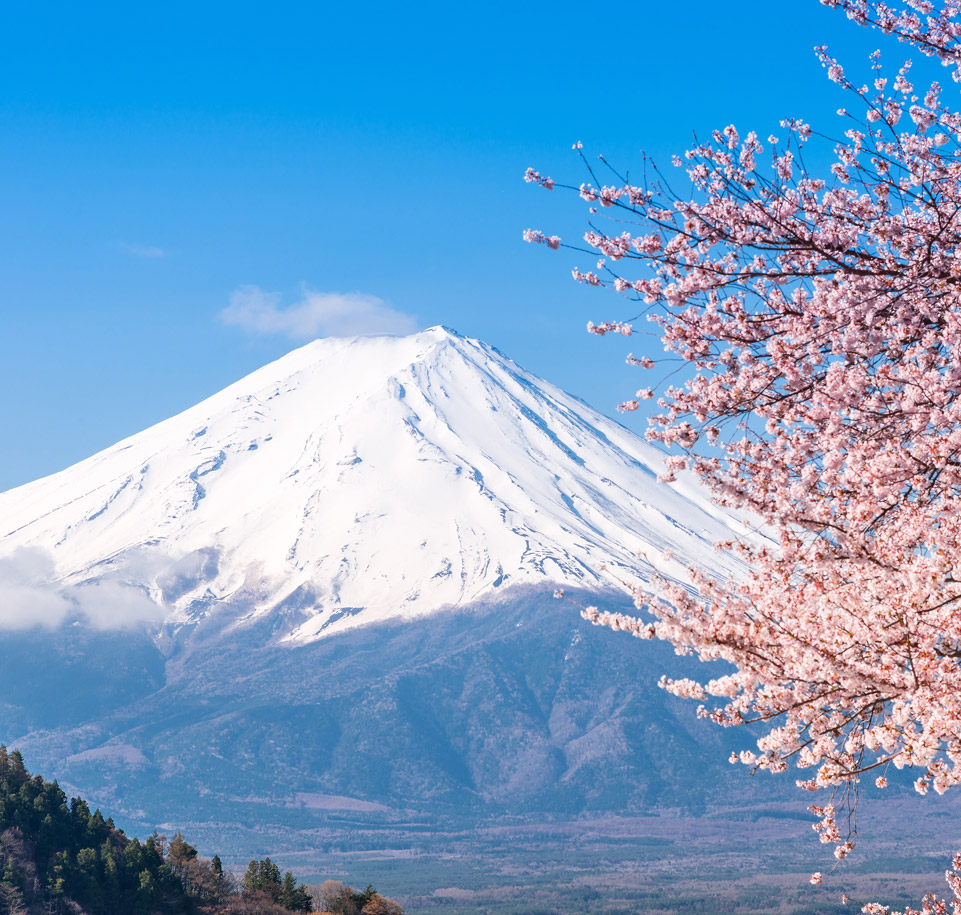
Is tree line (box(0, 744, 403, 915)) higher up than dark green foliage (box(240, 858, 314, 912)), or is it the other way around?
tree line (box(0, 744, 403, 915))

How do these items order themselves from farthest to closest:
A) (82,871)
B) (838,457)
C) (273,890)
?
(273,890)
(82,871)
(838,457)

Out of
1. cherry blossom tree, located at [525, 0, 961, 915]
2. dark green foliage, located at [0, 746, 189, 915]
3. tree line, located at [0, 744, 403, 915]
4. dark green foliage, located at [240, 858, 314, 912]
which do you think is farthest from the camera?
dark green foliage, located at [240, 858, 314, 912]

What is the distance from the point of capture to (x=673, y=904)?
154375 mm

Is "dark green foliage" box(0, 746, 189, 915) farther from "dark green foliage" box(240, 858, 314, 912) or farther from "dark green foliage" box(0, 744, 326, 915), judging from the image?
"dark green foliage" box(240, 858, 314, 912)

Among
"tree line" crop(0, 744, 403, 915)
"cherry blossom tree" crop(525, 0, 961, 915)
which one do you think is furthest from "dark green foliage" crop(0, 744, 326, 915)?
"cherry blossom tree" crop(525, 0, 961, 915)

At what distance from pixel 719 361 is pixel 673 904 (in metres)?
163

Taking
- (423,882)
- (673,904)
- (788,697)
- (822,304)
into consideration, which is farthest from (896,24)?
(423,882)

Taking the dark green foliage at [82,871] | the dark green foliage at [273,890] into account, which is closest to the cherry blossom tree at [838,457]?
the dark green foliage at [82,871]

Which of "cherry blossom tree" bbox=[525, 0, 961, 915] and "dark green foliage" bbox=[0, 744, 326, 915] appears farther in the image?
"dark green foliage" bbox=[0, 744, 326, 915]

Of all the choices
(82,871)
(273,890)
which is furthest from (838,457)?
(273,890)

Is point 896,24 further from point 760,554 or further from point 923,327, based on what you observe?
point 760,554

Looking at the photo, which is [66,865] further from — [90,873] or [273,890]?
[273,890]

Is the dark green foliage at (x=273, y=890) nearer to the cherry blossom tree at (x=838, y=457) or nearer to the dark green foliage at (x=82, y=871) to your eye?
the dark green foliage at (x=82, y=871)

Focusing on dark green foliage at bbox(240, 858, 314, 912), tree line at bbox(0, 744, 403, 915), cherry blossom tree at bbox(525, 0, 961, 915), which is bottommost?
dark green foliage at bbox(240, 858, 314, 912)
